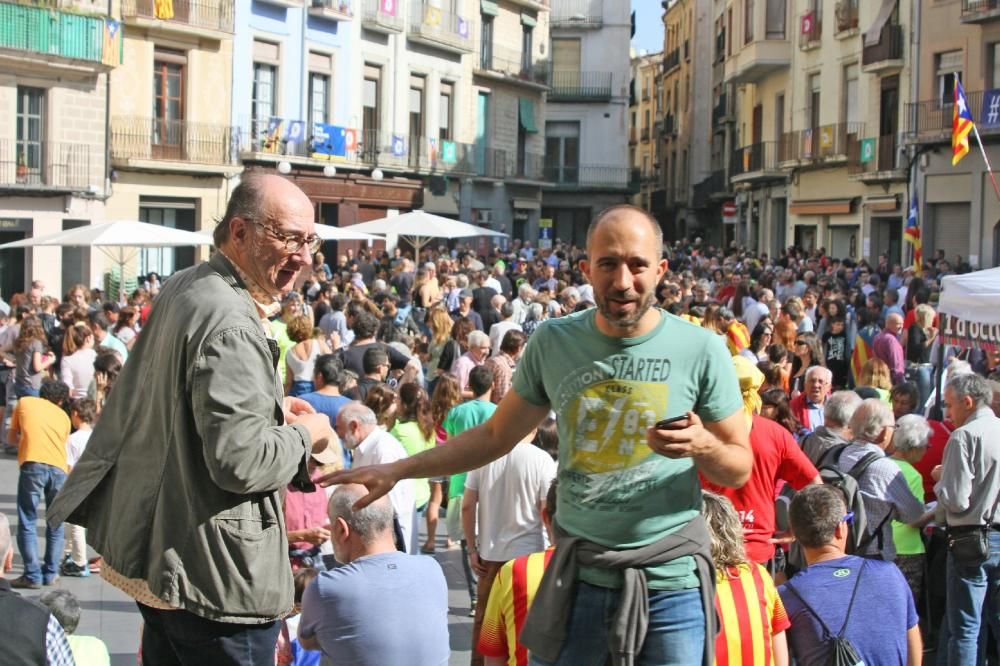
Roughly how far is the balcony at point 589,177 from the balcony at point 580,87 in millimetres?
2778

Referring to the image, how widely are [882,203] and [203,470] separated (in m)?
32.0

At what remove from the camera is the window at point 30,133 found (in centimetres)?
2753

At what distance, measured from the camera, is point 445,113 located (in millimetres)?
41562

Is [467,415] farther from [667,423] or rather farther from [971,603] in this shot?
[667,423]

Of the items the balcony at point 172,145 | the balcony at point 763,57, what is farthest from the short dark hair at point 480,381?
the balcony at point 763,57

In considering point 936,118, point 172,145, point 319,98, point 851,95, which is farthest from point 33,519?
point 851,95

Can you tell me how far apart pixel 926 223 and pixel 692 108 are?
31.3m

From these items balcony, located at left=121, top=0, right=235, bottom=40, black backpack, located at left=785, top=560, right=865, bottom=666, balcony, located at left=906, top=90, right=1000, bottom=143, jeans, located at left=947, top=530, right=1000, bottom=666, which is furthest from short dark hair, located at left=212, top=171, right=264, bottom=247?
balcony, located at left=906, top=90, right=1000, bottom=143

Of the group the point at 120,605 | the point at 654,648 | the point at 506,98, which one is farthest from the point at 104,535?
the point at 506,98

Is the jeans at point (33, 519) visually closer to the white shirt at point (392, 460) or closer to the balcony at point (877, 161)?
the white shirt at point (392, 460)

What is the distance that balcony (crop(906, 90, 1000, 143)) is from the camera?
29281 millimetres

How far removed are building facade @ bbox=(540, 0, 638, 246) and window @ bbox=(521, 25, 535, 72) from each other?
4.70 meters

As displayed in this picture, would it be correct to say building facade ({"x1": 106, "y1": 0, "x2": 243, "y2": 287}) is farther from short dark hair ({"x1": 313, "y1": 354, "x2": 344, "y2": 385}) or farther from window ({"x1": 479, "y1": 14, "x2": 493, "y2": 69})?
short dark hair ({"x1": 313, "y1": 354, "x2": 344, "y2": 385})

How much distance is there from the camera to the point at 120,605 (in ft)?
27.8
